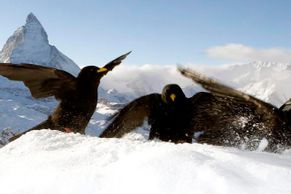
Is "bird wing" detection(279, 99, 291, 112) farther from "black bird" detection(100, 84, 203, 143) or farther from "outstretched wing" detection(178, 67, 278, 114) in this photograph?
"black bird" detection(100, 84, 203, 143)

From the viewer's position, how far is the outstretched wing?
7.02 metres

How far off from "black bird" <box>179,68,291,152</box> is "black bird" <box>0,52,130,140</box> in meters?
1.86

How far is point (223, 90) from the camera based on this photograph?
7184 mm

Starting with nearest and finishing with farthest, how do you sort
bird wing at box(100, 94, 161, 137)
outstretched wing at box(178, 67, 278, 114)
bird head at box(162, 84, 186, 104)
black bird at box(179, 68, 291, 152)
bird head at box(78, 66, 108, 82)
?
outstretched wing at box(178, 67, 278, 114) < black bird at box(179, 68, 291, 152) < bird head at box(162, 84, 186, 104) < bird wing at box(100, 94, 161, 137) < bird head at box(78, 66, 108, 82)

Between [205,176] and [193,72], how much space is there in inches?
160

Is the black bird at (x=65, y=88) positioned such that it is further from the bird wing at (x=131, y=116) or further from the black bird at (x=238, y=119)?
the black bird at (x=238, y=119)

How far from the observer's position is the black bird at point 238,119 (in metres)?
7.22

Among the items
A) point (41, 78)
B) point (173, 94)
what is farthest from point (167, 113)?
point (41, 78)

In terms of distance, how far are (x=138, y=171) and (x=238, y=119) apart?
4.97 meters

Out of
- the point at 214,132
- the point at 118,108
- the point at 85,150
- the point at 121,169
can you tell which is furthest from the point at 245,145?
the point at 121,169

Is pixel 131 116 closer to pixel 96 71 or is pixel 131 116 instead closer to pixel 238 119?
pixel 96 71

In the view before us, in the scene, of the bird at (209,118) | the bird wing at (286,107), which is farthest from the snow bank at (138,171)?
the bird wing at (286,107)

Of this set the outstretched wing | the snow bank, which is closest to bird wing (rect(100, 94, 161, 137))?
the outstretched wing

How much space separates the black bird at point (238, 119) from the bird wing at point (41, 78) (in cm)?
248
